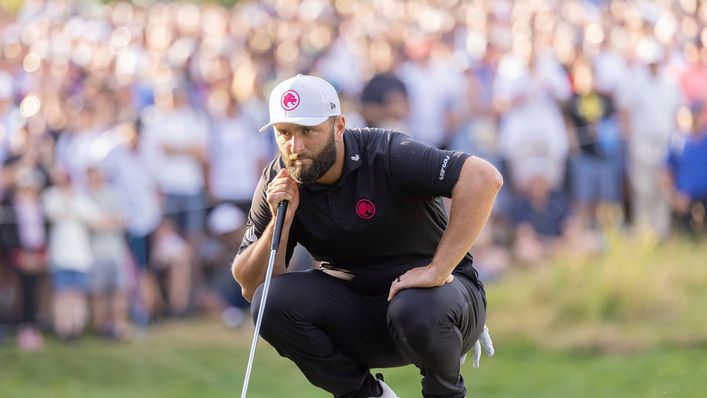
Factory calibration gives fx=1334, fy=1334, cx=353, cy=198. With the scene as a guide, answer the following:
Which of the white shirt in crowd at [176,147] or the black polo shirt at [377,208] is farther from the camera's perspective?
the white shirt in crowd at [176,147]

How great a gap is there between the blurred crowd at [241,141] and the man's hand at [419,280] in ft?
19.3

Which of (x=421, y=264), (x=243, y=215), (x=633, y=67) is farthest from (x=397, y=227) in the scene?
(x=633, y=67)

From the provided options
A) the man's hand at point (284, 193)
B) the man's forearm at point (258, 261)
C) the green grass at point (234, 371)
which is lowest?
the green grass at point (234, 371)

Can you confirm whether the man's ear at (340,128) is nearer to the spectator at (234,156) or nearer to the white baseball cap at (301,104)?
the white baseball cap at (301,104)

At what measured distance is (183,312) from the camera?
13.0 meters

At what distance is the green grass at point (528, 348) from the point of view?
11836 millimetres

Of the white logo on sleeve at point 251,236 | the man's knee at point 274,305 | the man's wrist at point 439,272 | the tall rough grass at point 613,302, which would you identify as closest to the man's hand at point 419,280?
the man's wrist at point 439,272

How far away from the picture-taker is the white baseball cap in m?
6.70

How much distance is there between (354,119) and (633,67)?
3214 millimetres

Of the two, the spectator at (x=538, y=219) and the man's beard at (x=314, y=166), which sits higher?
the man's beard at (x=314, y=166)

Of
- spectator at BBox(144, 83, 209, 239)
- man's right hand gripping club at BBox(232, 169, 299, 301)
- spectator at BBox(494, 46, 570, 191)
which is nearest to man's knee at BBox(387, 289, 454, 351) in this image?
man's right hand gripping club at BBox(232, 169, 299, 301)

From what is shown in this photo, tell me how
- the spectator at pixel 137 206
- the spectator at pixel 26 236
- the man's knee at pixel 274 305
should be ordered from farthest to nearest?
the spectator at pixel 137 206 < the spectator at pixel 26 236 < the man's knee at pixel 274 305

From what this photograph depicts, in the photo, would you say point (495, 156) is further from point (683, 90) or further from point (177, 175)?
point (177, 175)

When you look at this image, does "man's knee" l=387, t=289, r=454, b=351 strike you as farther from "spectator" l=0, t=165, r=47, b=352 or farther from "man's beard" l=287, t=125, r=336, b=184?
"spectator" l=0, t=165, r=47, b=352
